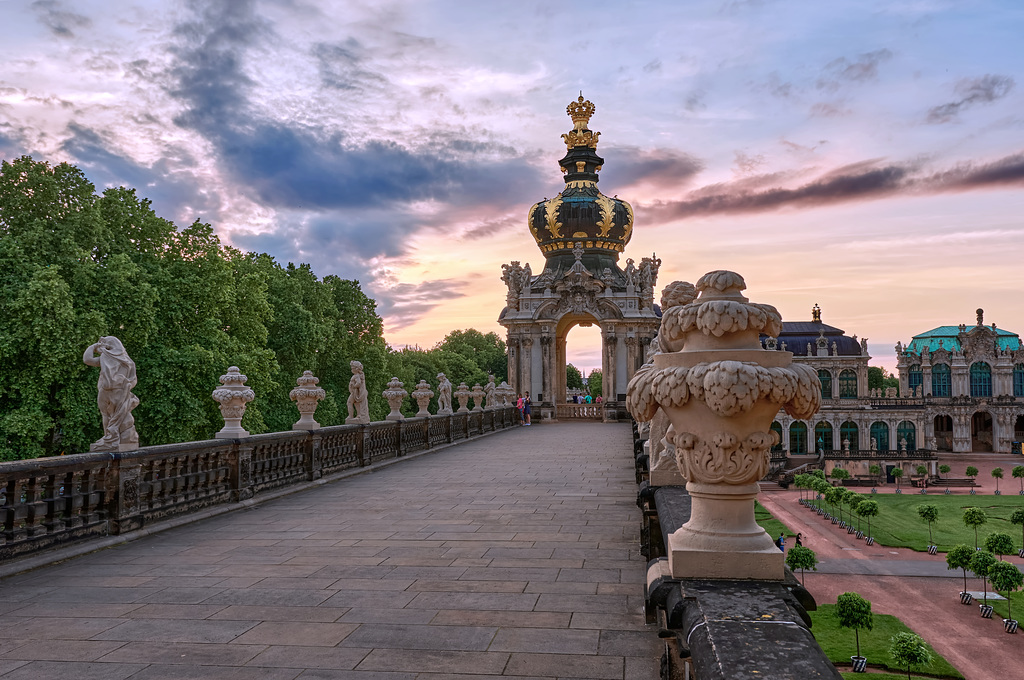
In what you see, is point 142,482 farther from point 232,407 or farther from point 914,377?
point 914,377

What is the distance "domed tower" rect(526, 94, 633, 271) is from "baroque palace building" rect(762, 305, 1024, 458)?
3614cm

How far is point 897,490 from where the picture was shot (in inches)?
2783

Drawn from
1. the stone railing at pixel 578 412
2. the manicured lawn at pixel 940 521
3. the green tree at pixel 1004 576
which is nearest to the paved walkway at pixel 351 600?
the green tree at pixel 1004 576

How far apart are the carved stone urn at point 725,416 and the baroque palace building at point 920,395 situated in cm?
8093

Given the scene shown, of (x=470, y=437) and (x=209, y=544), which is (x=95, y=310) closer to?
(x=470, y=437)

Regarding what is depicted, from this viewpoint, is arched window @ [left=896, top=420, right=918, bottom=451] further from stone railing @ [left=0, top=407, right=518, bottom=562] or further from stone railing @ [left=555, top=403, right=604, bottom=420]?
stone railing @ [left=0, top=407, right=518, bottom=562]

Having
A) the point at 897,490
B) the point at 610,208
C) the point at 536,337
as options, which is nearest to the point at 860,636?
the point at 536,337

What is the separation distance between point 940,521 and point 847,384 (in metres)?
28.2

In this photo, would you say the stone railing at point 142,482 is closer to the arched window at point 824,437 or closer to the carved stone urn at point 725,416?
the carved stone urn at point 725,416

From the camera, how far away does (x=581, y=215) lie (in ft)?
170

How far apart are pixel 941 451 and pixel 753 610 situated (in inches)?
3975

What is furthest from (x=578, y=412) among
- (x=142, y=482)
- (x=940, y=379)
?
(x=940, y=379)

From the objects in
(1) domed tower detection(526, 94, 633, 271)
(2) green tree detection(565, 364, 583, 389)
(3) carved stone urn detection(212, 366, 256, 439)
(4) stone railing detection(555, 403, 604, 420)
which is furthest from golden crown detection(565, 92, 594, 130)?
(2) green tree detection(565, 364, 583, 389)

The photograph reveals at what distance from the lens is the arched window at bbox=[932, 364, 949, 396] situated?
9325cm
